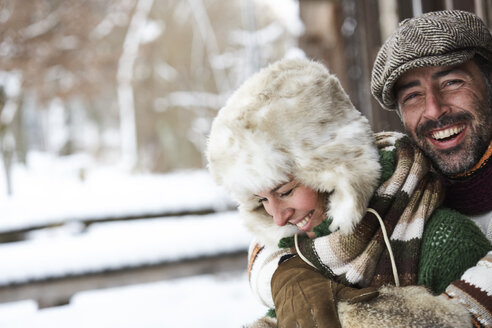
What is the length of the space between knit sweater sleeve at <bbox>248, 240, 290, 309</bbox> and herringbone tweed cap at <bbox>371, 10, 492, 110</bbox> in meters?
0.69

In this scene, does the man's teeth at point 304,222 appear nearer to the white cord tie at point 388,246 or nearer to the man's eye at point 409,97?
the white cord tie at point 388,246

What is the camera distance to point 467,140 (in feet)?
4.33

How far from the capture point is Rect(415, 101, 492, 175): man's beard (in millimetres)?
1325

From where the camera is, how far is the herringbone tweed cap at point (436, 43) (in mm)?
1249

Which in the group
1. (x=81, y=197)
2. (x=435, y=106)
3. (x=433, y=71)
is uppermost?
(x=433, y=71)

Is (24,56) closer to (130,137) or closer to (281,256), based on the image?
(130,137)

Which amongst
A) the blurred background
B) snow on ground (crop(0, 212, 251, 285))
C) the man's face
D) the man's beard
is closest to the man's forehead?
the man's face

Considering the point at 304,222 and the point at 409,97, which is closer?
the point at 304,222

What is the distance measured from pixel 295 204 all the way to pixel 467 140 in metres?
0.60

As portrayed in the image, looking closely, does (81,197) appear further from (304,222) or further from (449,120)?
(449,120)

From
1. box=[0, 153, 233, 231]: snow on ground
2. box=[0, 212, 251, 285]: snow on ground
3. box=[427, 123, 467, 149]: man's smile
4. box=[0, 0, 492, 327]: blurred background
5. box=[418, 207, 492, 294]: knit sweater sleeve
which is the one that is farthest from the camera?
box=[0, 153, 233, 231]: snow on ground

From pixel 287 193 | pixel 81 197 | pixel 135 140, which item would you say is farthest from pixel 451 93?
pixel 135 140

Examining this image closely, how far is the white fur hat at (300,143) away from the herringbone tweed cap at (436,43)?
0.25 m

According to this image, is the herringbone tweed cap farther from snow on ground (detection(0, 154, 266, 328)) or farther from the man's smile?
snow on ground (detection(0, 154, 266, 328))
